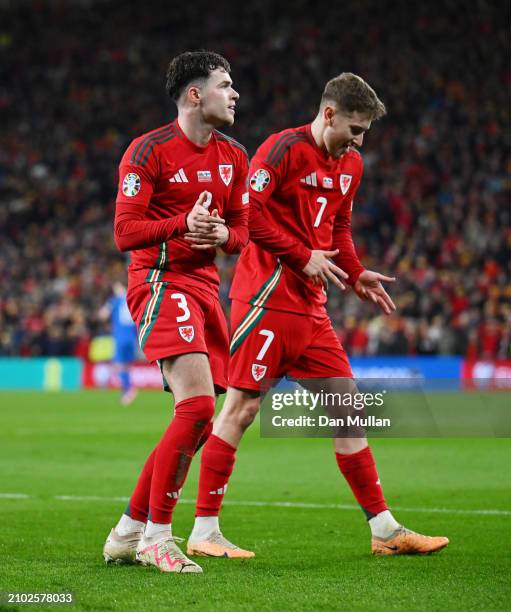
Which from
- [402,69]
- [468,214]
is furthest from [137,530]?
[402,69]

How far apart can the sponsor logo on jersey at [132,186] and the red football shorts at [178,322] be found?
1.47 ft

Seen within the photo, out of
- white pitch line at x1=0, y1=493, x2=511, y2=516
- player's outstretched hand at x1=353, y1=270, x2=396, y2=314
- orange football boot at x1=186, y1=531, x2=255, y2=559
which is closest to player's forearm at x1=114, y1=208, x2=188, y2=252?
player's outstretched hand at x1=353, y1=270, x2=396, y2=314

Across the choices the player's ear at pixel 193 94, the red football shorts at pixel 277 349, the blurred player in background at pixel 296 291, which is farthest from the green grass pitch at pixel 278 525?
the player's ear at pixel 193 94

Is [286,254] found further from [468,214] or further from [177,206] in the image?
[468,214]

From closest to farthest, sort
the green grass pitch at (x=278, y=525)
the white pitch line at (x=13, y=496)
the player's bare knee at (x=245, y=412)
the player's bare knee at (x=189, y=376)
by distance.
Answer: the green grass pitch at (x=278, y=525), the player's bare knee at (x=189, y=376), the player's bare knee at (x=245, y=412), the white pitch line at (x=13, y=496)

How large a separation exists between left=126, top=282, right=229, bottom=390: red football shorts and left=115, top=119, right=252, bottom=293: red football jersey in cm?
7

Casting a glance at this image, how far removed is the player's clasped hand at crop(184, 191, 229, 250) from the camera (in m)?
5.02

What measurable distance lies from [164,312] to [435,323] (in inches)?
698

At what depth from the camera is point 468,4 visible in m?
29.7

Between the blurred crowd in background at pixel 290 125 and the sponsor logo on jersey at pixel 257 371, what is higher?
the blurred crowd in background at pixel 290 125

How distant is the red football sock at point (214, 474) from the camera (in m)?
5.83

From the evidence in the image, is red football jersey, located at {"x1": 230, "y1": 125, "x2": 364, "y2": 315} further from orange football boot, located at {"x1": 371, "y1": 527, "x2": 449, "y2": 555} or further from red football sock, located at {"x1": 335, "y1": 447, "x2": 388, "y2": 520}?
orange football boot, located at {"x1": 371, "y1": 527, "x2": 449, "y2": 555}

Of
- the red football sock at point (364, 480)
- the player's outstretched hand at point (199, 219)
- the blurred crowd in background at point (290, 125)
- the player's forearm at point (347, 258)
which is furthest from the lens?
the blurred crowd in background at point (290, 125)

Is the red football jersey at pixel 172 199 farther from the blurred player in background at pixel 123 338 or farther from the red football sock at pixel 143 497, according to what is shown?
the blurred player in background at pixel 123 338
